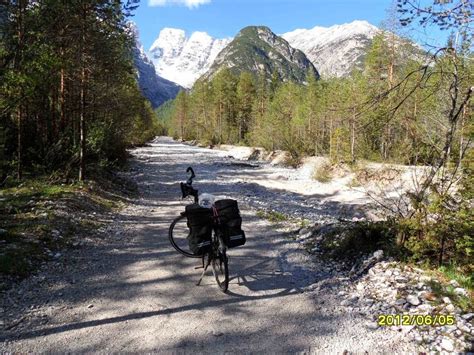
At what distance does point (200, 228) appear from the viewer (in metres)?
5.39

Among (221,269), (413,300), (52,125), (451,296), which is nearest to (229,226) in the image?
(221,269)

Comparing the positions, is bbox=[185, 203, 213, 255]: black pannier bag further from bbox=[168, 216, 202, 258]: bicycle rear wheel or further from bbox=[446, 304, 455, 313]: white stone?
bbox=[446, 304, 455, 313]: white stone

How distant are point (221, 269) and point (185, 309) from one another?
3.26ft

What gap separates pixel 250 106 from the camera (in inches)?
2544

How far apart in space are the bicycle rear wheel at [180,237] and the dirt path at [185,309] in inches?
7.9

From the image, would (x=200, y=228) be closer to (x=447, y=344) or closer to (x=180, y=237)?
(x=180, y=237)

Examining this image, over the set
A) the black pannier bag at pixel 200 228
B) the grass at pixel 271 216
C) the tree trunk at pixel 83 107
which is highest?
the tree trunk at pixel 83 107

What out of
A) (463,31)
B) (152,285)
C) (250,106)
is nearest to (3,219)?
(152,285)

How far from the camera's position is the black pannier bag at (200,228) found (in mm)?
5355

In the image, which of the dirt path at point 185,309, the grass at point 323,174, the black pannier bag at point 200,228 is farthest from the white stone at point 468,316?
the grass at point 323,174

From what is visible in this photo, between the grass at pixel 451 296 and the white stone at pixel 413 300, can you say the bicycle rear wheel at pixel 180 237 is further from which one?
the grass at pixel 451 296
